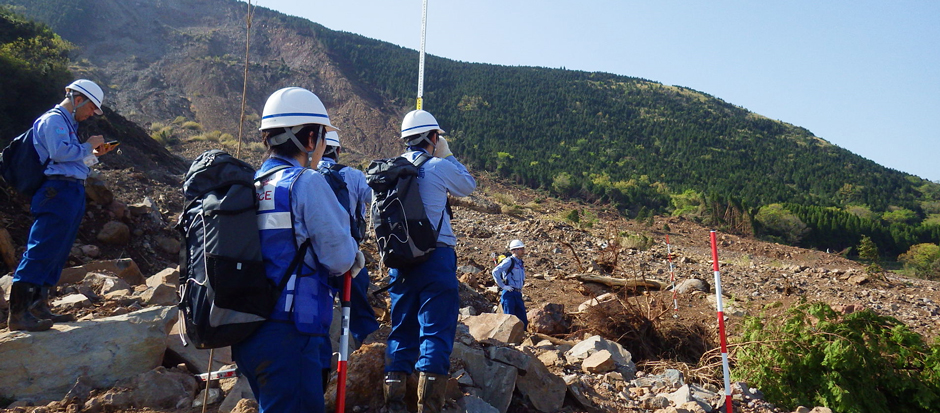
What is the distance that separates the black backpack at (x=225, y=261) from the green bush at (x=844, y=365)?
441 centimetres

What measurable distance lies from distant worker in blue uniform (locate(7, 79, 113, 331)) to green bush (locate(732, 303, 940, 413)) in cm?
522

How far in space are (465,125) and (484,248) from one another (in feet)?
141

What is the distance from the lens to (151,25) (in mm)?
58344

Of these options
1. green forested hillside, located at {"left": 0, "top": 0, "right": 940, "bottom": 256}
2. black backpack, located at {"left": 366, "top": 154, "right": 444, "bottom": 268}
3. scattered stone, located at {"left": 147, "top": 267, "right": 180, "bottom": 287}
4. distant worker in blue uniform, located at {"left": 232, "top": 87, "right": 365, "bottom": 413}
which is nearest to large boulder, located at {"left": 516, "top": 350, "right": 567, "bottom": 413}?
black backpack, located at {"left": 366, "top": 154, "right": 444, "bottom": 268}

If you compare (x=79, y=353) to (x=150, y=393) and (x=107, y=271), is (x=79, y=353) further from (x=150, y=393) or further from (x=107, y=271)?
(x=107, y=271)

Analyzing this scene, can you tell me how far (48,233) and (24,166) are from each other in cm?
45

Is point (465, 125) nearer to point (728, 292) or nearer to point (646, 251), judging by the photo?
point (646, 251)

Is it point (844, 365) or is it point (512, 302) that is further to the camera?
point (512, 302)

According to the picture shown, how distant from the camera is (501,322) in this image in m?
5.56

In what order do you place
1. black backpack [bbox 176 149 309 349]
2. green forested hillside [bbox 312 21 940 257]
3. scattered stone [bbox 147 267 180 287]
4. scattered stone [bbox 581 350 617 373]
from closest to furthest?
black backpack [bbox 176 149 309 349] < scattered stone [bbox 581 350 617 373] < scattered stone [bbox 147 267 180 287] < green forested hillside [bbox 312 21 940 257]

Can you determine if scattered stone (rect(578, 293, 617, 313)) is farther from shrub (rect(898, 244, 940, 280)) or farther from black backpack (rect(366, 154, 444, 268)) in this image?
shrub (rect(898, 244, 940, 280))

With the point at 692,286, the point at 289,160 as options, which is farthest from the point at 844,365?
the point at 692,286

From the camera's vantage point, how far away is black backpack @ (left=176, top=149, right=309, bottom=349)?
6.29 feet

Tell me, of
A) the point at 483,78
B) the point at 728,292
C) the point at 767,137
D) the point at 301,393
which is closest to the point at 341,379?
the point at 301,393
